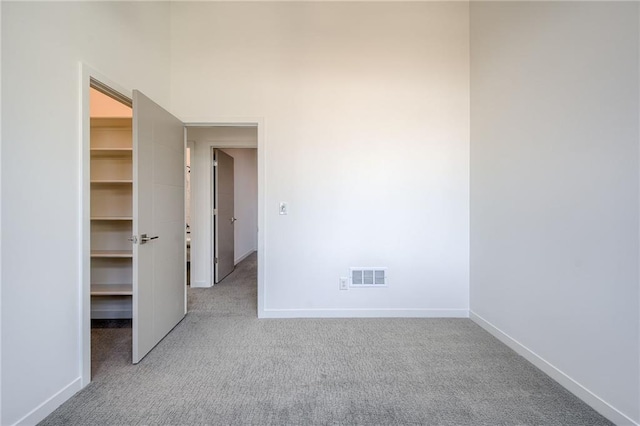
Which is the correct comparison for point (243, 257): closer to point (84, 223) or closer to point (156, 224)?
point (156, 224)

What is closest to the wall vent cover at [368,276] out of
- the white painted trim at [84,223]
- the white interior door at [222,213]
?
the white painted trim at [84,223]

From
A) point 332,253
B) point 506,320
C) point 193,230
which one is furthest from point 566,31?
point 193,230

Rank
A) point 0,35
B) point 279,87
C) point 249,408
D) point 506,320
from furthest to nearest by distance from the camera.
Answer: point 279,87 → point 506,320 → point 249,408 → point 0,35

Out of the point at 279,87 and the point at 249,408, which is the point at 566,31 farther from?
the point at 249,408

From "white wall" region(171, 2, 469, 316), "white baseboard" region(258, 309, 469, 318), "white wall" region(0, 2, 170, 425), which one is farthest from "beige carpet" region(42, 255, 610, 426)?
"white wall" region(171, 2, 469, 316)

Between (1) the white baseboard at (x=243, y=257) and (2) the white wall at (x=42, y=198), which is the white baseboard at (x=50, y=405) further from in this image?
(1) the white baseboard at (x=243, y=257)

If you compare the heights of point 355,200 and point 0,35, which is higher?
point 0,35

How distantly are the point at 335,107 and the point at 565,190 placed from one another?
2019mm

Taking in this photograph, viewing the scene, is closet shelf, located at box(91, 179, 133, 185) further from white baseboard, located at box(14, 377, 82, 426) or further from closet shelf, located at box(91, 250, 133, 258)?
white baseboard, located at box(14, 377, 82, 426)

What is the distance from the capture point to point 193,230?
3.94 metres

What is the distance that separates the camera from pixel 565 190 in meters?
1.79

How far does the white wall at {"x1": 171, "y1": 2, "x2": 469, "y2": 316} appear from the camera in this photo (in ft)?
9.34

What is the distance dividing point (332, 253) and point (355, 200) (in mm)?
605

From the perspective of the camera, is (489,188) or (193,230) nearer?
(489,188)
